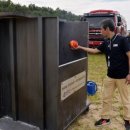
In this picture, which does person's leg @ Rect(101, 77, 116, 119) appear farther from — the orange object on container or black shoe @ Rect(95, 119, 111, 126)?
the orange object on container

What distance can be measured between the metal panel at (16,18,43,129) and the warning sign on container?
36 centimetres

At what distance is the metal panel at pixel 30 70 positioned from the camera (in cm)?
377

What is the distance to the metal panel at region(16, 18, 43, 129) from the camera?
12.4 ft

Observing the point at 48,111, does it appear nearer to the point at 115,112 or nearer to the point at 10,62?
the point at 10,62

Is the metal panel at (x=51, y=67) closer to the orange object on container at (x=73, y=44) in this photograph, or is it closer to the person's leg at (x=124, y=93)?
the orange object on container at (x=73, y=44)

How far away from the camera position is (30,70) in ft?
12.8

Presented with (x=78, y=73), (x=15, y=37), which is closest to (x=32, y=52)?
(x=15, y=37)

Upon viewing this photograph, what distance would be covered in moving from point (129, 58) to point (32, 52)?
152cm

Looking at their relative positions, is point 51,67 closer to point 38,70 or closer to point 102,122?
point 38,70

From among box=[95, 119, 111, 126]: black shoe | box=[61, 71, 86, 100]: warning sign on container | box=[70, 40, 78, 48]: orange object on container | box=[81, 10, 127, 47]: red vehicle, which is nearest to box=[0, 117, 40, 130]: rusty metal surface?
box=[61, 71, 86, 100]: warning sign on container

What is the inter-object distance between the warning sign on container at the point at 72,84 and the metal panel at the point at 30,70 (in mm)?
365

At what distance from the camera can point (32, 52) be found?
3828 millimetres

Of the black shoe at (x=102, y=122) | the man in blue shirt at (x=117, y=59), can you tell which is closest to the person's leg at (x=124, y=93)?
the man in blue shirt at (x=117, y=59)

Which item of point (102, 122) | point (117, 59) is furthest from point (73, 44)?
point (102, 122)
